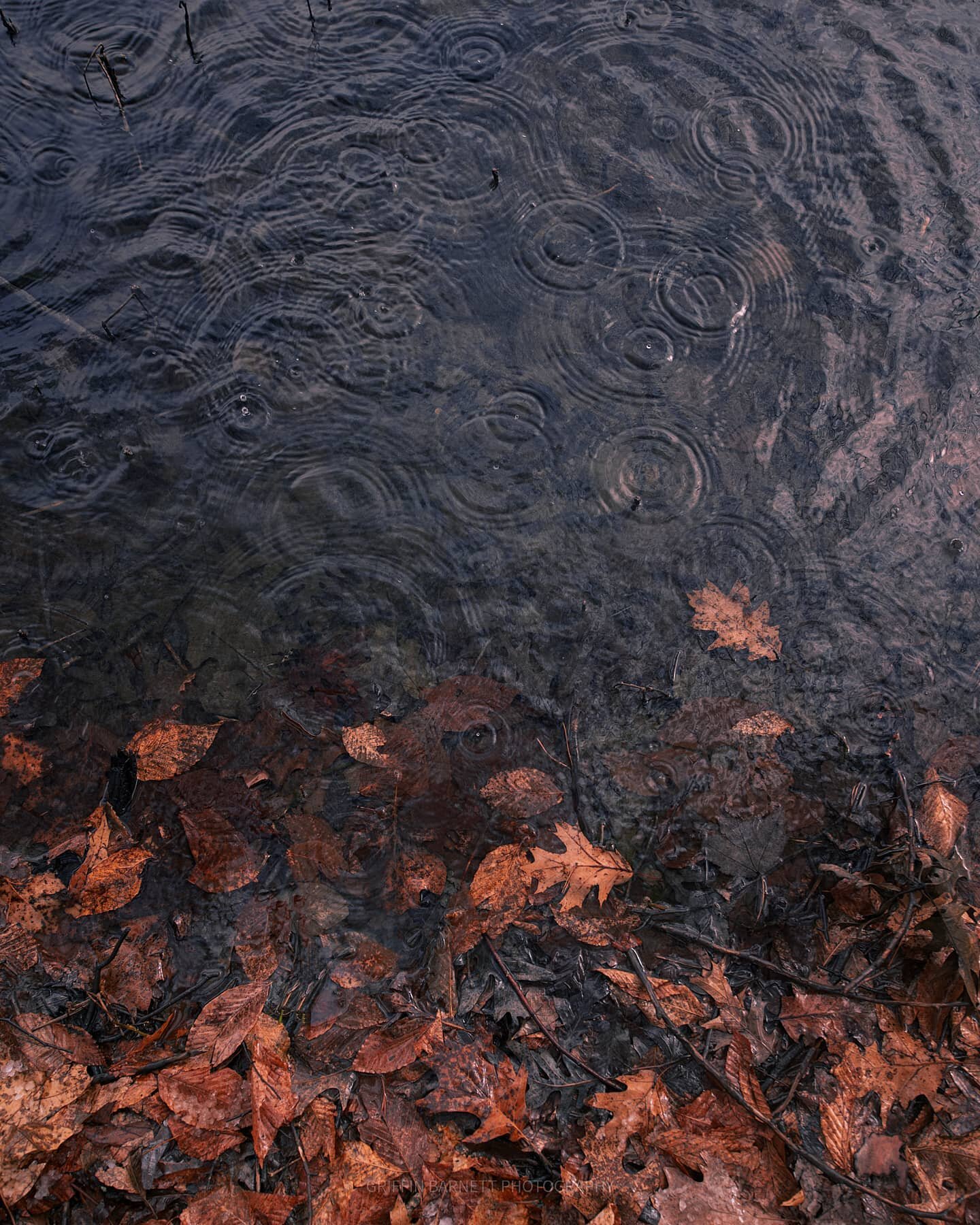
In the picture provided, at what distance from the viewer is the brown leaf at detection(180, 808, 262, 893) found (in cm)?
202

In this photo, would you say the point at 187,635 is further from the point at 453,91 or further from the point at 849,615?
the point at 453,91

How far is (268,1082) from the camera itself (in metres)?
1.77

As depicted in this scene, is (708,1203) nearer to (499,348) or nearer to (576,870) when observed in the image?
(576,870)

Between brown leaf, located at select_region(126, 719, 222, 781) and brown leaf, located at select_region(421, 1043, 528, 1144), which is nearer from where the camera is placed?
brown leaf, located at select_region(421, 1043, 528, 1144)

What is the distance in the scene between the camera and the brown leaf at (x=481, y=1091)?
69.0 inches

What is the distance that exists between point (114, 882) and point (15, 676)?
0.60m

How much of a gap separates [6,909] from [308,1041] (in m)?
0.77

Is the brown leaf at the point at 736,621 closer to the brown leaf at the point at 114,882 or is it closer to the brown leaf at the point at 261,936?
the brown leaf at the point at 261,936

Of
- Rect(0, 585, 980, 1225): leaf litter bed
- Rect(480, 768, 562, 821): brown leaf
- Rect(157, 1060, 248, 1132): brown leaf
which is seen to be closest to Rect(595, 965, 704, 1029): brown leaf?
Rect(0, 585, 980, 1225): leaf litter bed

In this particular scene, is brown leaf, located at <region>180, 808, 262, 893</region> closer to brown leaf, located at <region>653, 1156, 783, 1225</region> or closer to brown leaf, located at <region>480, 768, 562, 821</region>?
brown leaf, located at <region>480, 768, 562, 821</region>

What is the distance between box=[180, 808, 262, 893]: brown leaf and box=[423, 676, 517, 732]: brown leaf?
1.80ft

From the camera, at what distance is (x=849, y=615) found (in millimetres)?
2307

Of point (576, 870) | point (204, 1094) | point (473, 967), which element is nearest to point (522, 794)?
point (576, 870)

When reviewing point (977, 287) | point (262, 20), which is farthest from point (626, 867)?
point (262, 20)
